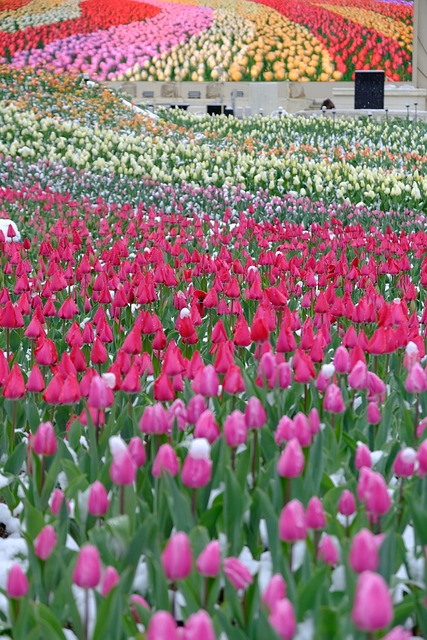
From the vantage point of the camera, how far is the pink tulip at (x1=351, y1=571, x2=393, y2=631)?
45.5 inches

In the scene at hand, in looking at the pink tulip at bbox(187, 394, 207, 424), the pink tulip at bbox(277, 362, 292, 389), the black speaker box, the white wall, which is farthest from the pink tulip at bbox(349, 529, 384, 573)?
the white wall

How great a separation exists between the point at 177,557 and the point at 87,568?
17cm

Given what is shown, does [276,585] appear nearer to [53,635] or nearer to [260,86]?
[53,635]

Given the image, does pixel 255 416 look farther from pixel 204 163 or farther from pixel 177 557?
pixel 204 163

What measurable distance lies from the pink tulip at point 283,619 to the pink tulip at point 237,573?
10.5 inches

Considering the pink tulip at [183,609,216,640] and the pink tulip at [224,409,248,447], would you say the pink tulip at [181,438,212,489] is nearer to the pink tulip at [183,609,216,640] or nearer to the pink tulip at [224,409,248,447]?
the pink tulip at [224,409,248,447]

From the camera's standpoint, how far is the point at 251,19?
113ft

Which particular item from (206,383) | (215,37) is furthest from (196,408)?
(215,37)

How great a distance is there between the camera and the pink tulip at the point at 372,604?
1.16 meters

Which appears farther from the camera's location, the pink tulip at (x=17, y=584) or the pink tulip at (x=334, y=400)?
the pink tulip at (x=334, y=400)

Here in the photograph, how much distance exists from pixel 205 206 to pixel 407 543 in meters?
8.17

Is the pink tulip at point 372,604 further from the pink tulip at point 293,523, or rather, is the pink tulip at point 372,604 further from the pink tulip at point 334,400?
the pink tulip at point 334,400

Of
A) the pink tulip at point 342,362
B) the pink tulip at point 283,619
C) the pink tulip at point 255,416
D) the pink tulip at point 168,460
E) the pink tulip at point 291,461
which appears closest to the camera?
the pink tulip at point 283,619

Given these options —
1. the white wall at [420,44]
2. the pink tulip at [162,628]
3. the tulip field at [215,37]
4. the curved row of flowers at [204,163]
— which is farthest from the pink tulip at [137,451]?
the white wall at [420,44]
